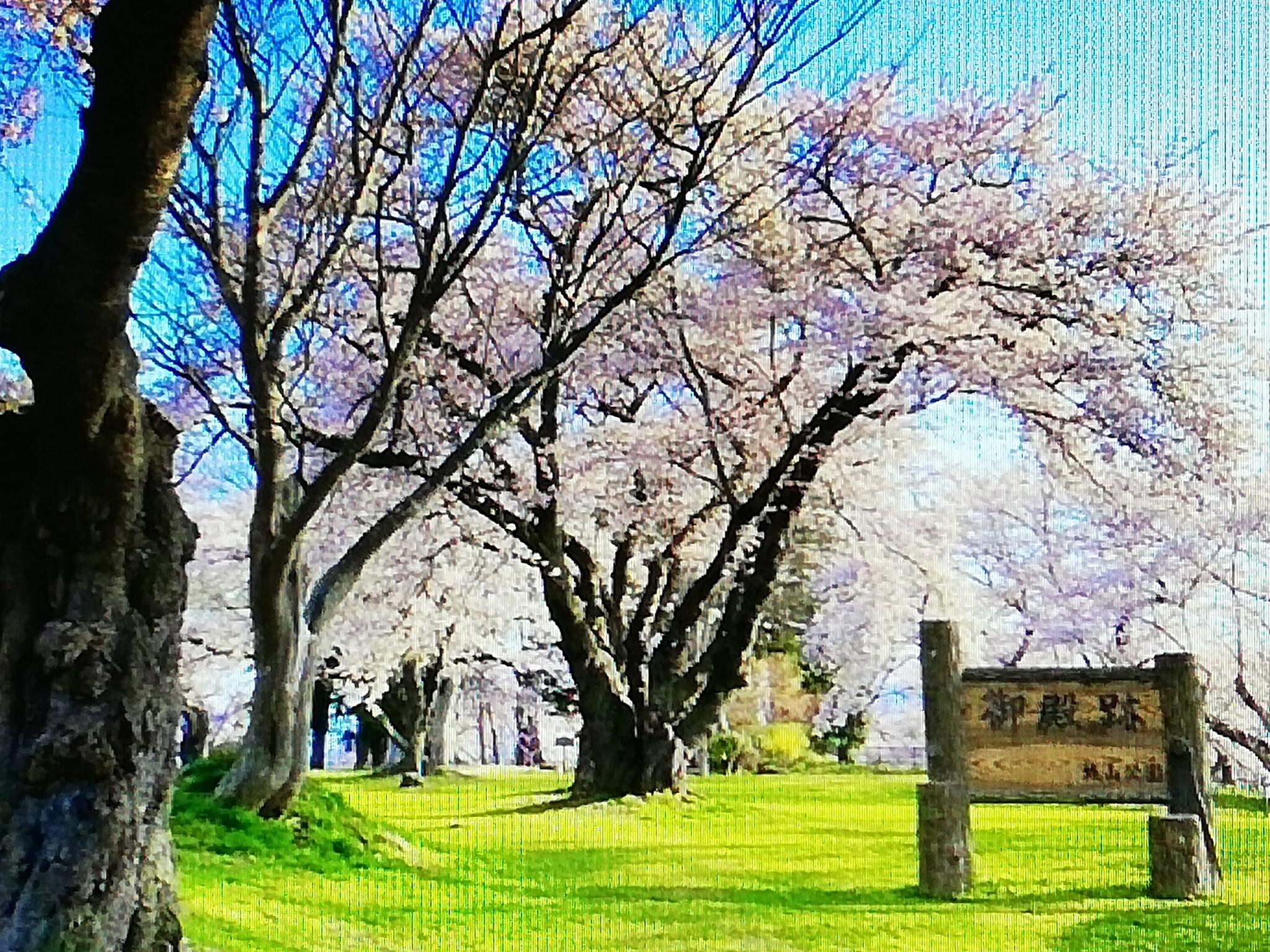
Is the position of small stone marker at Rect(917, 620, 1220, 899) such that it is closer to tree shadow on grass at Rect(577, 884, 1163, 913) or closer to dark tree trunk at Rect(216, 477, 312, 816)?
tree shadow on grass at Rect(577, 884, 1163, 913)

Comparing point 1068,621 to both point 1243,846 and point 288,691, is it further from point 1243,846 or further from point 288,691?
point 288,691

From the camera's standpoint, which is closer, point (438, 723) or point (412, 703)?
point (412, 703)

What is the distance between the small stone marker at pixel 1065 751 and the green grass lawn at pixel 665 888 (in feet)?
0.86

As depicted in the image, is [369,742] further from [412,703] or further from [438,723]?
[412,703]

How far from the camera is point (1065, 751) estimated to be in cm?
555

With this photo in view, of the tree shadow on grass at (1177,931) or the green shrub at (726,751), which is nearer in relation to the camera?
the tree shadow on grass at (1177,931)

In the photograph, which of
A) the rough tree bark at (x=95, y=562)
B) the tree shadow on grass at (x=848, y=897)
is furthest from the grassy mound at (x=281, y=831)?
the rough tree bark at (x=95, y=562)

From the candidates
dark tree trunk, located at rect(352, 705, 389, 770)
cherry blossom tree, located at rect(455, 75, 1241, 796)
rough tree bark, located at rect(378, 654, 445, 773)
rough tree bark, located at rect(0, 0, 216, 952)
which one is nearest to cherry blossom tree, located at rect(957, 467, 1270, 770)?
cherry blossom tree, located at rect(455, 75, 1241, 796)

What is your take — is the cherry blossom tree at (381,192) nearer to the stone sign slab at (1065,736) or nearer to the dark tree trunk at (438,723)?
the stone sign slab at (1065,736)

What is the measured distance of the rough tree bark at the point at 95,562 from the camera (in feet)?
7.96

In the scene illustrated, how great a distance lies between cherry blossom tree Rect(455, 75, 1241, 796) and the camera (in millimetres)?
8078

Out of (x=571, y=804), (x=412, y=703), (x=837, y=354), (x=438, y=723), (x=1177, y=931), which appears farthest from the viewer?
(x=438, y=723)

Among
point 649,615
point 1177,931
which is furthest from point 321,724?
point 1177,931

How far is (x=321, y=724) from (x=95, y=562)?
18543 millimetres
